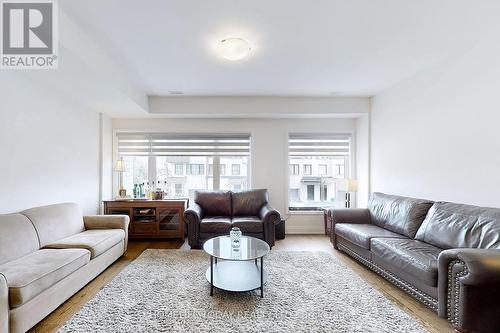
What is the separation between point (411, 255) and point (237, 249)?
1712 mm

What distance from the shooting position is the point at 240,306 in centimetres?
222

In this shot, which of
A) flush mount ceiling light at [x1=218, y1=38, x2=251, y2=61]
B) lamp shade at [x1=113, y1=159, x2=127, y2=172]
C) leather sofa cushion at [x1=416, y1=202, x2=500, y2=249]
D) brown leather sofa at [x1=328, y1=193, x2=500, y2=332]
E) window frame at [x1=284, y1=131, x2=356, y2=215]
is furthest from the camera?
window frame at [x1=284, y1=131, x2=356, y2=215]

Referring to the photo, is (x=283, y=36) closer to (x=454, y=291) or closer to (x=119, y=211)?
(x=454, y=291)

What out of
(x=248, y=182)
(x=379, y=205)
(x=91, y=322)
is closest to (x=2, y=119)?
(x=91, y=322)

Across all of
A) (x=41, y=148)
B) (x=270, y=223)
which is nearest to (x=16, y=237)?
(x=41, y=148)

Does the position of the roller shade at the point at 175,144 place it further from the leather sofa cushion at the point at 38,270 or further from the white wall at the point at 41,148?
the leather sofa cushion at the point at 38,270

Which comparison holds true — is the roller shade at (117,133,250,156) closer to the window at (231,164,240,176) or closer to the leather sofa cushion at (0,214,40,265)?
the window at (231,164,240,176)

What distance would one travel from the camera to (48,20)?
210 cm

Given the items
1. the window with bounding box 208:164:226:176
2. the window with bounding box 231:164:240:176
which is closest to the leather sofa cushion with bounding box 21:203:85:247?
the window with bounding box 208:164:226:176

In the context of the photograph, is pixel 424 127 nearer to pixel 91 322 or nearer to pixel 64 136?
pixel 91 322

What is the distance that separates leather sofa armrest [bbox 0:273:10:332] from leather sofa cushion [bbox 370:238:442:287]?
3.21m

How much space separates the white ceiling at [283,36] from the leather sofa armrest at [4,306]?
7.10 ft

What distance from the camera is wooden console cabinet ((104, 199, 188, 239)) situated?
4.33 metres

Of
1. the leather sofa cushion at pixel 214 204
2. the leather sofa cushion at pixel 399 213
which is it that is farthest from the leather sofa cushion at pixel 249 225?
the leather sofa cushion at pixel 399 213
